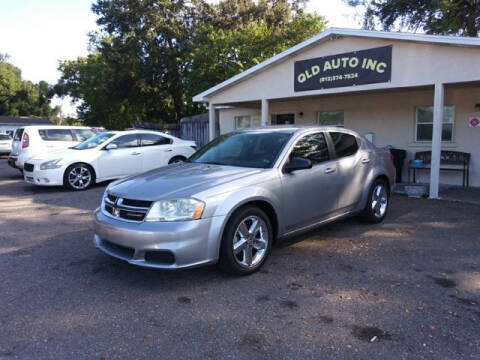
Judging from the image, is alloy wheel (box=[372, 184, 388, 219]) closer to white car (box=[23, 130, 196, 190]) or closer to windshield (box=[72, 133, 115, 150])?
white car (box=[23, 130, 196, 190])

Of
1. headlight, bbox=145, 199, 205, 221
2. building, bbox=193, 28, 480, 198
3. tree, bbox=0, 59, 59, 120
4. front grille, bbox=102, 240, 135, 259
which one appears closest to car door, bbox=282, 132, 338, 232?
headlight, bbox=145, 199, 205, 221

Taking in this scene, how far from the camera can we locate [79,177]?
9.98 meters

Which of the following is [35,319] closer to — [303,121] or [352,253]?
[352,253]

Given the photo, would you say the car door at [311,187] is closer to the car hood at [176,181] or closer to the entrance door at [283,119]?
the car hood at [176,181]

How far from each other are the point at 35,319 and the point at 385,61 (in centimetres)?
843

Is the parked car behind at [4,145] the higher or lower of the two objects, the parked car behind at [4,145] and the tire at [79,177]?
the higher

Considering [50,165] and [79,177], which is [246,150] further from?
[50,165]

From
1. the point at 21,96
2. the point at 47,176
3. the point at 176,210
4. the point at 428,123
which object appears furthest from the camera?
the point at 21,96

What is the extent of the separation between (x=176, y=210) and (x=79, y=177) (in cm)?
712

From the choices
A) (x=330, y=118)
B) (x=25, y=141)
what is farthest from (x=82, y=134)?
(x=330, y=118)

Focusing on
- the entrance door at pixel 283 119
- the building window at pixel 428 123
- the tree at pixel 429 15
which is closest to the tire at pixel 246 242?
the building window at pixel 428 123

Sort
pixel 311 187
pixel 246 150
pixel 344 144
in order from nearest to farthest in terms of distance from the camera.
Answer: pixel 311 187 → pixel 246 150 → pixel 344 144

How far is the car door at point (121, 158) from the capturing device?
10320 mm

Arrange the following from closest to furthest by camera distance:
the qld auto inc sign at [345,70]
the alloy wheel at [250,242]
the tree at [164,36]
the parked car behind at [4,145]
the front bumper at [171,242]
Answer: the front bumper at [171,242], the alloy wheel at [250,242], the qld auto inc sign at [345,70], the parked car behind at [4,145], the tree at [164,36]
